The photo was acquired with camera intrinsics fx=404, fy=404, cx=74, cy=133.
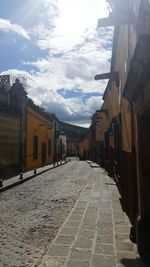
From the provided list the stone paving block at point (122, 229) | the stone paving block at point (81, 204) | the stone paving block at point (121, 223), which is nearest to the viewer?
the stone paving block at point (122, 229)

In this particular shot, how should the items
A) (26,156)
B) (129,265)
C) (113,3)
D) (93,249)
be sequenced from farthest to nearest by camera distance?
1. (26,156)
2. (113,3)
3. (93,249)
4. (129,265)

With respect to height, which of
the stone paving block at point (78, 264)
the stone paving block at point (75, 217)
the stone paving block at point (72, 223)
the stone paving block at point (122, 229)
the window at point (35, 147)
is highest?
the window at point (35, 147)

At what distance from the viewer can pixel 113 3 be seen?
6941mm

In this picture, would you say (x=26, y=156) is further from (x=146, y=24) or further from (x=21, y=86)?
(x=146, y=24)

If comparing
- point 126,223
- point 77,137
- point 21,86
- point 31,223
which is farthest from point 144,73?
point 77,137

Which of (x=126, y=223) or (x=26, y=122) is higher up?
(x=26, y=122)

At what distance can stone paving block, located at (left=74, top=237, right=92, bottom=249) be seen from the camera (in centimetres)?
575

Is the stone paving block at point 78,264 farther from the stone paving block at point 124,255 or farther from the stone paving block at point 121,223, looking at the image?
the stone paving block at point 121,223

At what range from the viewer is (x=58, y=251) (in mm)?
5500

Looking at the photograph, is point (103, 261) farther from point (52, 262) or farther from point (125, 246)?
point (125, 246)

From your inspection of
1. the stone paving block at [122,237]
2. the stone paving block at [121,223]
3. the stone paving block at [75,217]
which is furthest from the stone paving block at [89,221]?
the stone paving block at [122,237]

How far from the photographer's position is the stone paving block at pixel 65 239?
598cm

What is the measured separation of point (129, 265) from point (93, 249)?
84 cm

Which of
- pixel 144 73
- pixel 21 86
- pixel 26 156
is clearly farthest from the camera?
pixel 26 156
